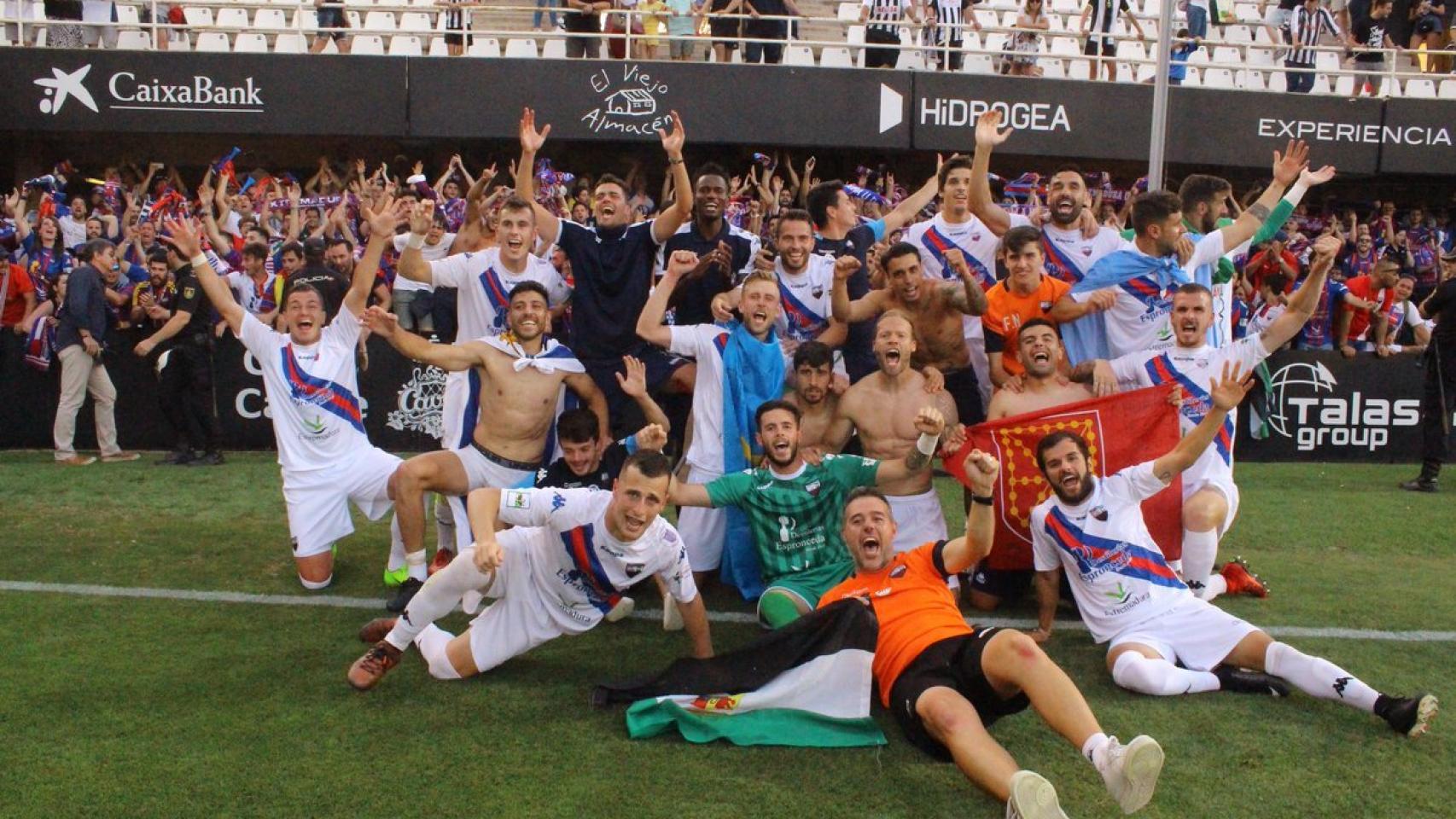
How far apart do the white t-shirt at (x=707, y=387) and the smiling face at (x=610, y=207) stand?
2.96 ft

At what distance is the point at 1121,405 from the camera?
669 centimetres

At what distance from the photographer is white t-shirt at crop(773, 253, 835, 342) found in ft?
25.1

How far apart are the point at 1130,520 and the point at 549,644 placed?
2848 millimetres

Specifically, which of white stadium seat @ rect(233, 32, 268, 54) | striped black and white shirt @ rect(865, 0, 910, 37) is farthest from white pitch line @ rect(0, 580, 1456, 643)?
striped black and white shirt @ rect(865, 0, 910, 37)

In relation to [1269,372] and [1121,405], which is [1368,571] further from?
[1269,372]

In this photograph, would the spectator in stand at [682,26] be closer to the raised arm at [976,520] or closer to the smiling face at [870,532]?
the smiling face at [870,532]

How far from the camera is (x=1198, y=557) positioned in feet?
22.0

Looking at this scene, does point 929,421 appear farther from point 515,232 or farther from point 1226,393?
point 515,232

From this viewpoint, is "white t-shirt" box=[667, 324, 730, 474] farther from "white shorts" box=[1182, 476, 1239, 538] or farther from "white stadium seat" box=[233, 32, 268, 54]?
"white stadium seat" box=[233, 32, 268, 54]

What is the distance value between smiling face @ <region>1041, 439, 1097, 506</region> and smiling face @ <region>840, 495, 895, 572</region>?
82cm


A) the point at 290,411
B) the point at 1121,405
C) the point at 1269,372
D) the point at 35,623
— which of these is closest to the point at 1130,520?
the point at 1121,405

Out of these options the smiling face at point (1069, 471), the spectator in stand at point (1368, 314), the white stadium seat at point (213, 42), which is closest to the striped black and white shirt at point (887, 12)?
the spectator in stand at point (1368, 314)

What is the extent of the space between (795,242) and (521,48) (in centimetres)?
1093

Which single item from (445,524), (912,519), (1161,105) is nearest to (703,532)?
(912,519)
